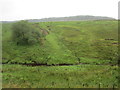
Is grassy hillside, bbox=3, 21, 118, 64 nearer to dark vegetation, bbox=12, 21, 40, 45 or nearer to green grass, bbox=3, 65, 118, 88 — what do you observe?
dark vegetation, bbox=12, 21, 40, 45

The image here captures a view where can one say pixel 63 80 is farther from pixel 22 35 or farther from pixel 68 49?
pixel 22 35

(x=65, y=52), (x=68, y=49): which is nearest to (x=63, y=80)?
(x=65, y=52)

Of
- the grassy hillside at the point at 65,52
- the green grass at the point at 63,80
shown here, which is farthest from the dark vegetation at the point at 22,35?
the green grass at the point at 63,80

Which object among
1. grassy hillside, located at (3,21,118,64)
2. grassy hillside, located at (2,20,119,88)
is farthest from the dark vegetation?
grassy hillside, located at (3,21,118,64)

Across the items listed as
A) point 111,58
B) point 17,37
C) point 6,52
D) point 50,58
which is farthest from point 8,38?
point 111,58

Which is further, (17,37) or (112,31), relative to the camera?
(112,31)

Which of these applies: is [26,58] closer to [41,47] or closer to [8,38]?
[41,47]

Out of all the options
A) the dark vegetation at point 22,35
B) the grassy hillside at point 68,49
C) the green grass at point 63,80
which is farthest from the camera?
the dark vegetation at point 22,35

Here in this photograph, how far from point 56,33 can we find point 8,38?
77.5 ft

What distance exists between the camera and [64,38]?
74.1m

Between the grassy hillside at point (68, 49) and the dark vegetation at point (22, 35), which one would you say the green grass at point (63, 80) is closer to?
the grassy hillside at point (68, 49)

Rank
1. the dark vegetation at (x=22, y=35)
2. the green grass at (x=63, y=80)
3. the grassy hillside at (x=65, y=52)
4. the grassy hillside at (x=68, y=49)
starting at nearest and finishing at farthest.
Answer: the green grass at (x=63, y=80) < the grassy hillside at (x=65, y=52) < the grassy hillside at (x=68, y=49) < the dark vegetation at (x=22, y=35)

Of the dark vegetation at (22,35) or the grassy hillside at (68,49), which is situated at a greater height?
the dark vegetation at (22,35)

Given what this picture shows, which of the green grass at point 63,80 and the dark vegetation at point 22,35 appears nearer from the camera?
the green grass at point 63,80
